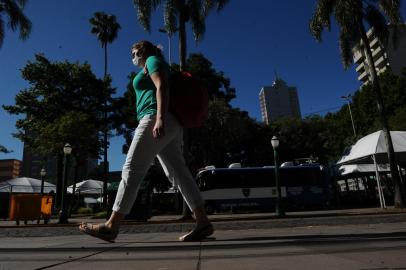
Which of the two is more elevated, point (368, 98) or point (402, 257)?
point (368, 98)

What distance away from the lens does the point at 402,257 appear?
2141 millimetres

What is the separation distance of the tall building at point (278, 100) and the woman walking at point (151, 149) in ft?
430

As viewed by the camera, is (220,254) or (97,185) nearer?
(220,254)

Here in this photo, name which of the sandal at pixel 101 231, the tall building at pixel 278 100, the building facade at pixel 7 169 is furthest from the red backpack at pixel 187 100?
the building facade at pixel 7 169

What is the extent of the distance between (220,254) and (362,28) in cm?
1770

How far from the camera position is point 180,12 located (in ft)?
54.3

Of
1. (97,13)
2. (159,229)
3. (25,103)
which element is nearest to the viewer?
(159,229)

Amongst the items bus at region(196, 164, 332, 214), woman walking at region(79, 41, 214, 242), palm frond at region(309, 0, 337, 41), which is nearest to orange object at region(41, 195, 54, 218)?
bus at region(196, 164, 332, 214)

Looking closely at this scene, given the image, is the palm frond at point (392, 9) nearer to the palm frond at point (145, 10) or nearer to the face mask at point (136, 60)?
the palm frond at point (145, 10)

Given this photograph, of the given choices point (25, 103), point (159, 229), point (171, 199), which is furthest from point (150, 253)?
point (25, 103)

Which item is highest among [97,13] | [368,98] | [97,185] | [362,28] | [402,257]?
[97,13]

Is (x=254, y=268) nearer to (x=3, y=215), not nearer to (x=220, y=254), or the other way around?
(x=220, y=254)

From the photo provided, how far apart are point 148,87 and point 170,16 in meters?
14.3

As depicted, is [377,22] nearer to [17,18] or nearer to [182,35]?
[182,35]
